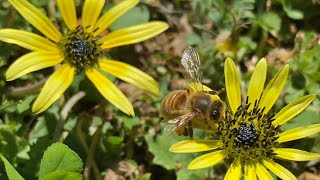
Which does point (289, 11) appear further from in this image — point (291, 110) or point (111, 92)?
point (111, 92)

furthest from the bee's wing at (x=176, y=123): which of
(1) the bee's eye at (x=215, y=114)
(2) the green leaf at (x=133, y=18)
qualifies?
(2) the green leaf at (x=133, y=18)

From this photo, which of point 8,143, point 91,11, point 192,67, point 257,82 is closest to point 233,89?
point 257,82

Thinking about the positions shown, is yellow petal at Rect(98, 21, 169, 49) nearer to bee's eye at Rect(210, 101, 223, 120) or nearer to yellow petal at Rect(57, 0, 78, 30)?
yellow petal at Rect(57, 0, 78, 30)

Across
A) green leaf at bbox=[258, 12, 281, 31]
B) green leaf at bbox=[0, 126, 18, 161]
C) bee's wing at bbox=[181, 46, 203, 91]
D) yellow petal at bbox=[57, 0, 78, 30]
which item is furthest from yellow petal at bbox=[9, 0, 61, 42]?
green leaf at bbox=[258, 12, 281, 31]

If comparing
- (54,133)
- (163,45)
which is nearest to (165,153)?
(54,133)

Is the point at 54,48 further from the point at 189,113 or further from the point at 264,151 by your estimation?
the point at 264,151

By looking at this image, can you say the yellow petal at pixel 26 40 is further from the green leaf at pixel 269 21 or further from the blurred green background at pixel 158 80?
the green leaf at pixel 269 21
